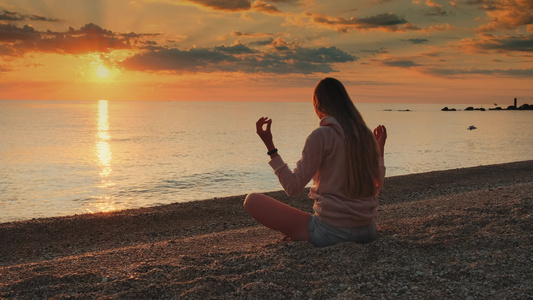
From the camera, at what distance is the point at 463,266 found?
4.41m

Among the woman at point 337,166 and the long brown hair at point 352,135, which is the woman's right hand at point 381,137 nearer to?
the woman at point 337,166


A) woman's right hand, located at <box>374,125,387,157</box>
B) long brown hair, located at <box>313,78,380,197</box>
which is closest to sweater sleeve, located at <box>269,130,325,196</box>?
long brown hair, located at <box>313,78,380,197</box>

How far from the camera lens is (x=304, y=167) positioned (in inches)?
176

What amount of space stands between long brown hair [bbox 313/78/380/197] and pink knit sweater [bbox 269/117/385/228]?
0.27 ft

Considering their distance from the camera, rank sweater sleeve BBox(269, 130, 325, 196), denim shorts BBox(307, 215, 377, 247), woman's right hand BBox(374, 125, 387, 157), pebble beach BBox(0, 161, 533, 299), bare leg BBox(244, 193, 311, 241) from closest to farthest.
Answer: pebble beach BBox(0, 161, 533, 299), sweater sleeve BBox(269, 130, 325, 196), denim shorts BBox(307, 215, 377, 247), bare leg BBox(244, 193, 311, 241), woman's right hand BBox(374, 125, 387, 157)

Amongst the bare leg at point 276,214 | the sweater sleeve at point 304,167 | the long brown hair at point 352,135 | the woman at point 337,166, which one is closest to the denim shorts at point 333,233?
the woman at point 337,166

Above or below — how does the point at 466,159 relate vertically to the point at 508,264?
below

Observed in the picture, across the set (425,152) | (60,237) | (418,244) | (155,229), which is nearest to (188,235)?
(155,229)

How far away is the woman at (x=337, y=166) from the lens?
14.6 feet

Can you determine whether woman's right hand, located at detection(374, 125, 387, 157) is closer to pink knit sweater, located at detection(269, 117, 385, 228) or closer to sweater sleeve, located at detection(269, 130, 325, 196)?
pink knit sweater, located at detection(269, 117, 385, 228)

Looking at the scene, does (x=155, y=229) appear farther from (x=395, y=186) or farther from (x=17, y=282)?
(x=395, y=186)

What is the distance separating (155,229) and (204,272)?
541 centimetres

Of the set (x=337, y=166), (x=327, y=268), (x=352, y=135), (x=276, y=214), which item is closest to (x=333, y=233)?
(x=327, y=268)

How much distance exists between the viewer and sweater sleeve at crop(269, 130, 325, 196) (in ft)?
14.5
